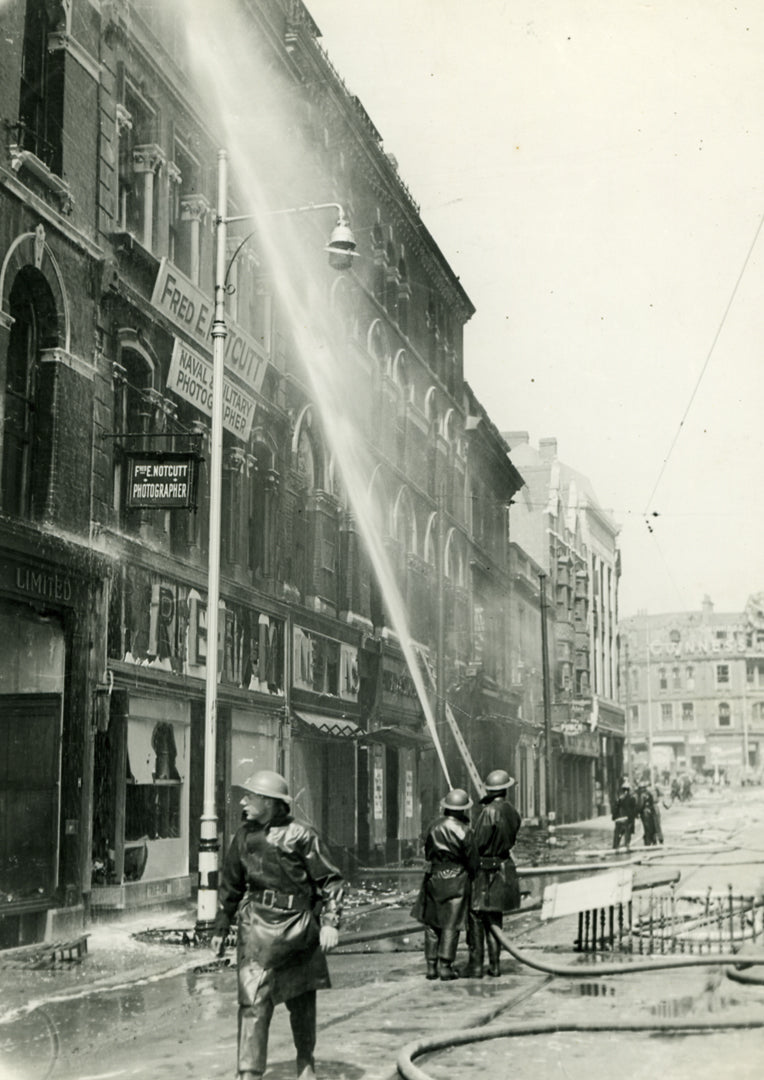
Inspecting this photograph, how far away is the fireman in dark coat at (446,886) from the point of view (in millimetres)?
12031

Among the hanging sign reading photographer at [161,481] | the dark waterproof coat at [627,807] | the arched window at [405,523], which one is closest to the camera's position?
the hanging sign reading photographer at [161,481]

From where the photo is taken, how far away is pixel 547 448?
67.2 meters

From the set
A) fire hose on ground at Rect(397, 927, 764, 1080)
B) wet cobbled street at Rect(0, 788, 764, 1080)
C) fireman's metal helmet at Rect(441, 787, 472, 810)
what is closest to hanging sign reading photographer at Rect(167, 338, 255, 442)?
wet cobbled street at Rect(0, 788, 764, 1080)

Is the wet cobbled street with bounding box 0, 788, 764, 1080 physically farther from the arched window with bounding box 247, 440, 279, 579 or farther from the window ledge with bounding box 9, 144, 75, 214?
the window ledge with bounding box 9, 144, 75, 214

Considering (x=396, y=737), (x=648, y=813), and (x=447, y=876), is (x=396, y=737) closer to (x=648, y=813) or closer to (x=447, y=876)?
(x=648, y=813)

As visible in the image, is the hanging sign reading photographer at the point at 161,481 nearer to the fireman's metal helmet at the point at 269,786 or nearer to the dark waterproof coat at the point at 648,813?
the fireman's metal helmet at the point at 269,786

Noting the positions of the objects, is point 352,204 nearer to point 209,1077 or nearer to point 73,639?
point 73,639

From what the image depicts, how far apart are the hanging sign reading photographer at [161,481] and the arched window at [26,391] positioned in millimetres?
1184

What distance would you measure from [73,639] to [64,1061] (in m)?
7.80

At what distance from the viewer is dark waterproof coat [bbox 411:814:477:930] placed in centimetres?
1215

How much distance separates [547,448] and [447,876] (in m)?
56.1

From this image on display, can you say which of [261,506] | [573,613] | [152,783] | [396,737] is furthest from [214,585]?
[573,613]

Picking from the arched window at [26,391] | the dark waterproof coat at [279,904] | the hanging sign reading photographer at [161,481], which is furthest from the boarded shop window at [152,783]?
the dark waterproof coat at [279,904]

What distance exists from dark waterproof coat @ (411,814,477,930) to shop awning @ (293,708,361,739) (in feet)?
36.5
